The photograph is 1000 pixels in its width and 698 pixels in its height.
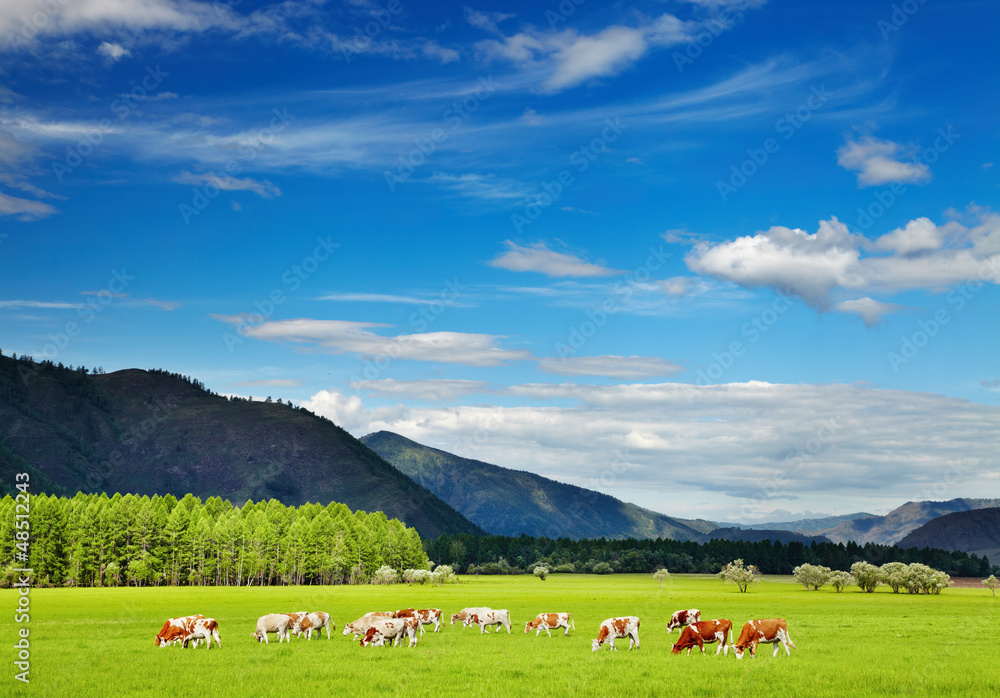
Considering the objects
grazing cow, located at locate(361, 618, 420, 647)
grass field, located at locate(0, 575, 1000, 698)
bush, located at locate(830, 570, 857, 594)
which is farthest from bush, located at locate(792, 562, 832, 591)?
grazing cow, located at locate(361, 618, 420, 647)

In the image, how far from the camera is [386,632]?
39812 millimetres

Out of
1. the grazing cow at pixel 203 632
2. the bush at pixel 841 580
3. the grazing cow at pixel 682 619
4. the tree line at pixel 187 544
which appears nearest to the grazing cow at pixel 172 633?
the grazing cow at pixel 203 632

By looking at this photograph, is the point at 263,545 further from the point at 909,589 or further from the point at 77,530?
the point at 909,589

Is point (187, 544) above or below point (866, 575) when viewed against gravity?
above

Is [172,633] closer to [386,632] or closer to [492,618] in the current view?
[386,632]

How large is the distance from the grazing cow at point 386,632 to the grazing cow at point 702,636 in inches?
547

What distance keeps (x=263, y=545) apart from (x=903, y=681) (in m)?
144

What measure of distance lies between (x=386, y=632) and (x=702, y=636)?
16364 millimetres

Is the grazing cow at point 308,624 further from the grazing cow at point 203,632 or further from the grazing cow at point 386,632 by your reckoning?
the grazing cow at point 203,632

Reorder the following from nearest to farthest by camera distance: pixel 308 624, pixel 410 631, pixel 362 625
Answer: pixel 410 631 → pixel 362 625 → pixel 308 624

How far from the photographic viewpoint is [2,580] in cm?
11975

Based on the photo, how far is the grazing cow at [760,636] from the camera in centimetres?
3541

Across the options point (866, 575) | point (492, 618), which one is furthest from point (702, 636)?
point (866, 575)

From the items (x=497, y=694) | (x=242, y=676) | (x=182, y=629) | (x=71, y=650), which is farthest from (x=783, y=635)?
(x=71, y=650)
